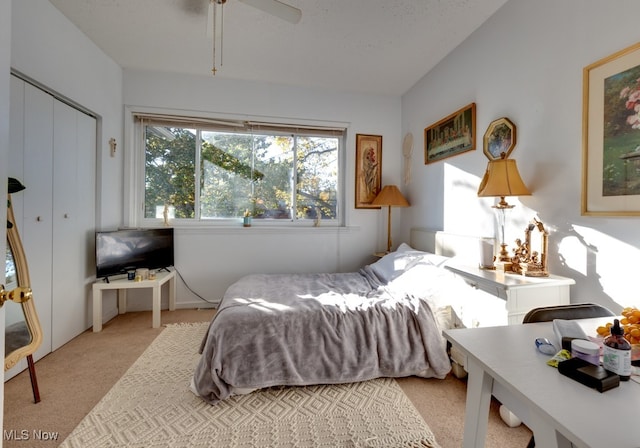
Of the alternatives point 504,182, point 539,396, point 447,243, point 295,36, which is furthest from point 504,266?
point 295,36

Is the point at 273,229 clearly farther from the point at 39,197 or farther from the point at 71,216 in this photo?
the point at 39,197

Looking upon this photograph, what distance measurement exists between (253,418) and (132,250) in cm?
221

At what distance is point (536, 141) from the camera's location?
183 cm

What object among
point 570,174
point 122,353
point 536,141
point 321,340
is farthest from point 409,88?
point 122,353

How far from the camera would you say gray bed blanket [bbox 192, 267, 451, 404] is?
170cm

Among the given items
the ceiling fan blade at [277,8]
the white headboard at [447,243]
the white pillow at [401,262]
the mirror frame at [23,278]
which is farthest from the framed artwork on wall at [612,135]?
the mirror frame at [23,278]

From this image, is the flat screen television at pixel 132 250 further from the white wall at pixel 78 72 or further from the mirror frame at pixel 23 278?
the mirror frame at pixel 23 278

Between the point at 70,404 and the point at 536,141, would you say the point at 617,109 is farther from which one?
the point at 70,404

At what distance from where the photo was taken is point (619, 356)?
76 cm

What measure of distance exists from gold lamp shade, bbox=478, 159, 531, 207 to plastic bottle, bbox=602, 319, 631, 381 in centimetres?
115

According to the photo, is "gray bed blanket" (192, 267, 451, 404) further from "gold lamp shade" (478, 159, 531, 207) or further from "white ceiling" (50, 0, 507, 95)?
"white ceiling" (50, 0, 507, 95)

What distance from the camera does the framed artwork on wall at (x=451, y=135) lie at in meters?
2.42

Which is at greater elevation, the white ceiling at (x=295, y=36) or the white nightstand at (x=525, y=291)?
the white ceiling at (x=295, y=36)

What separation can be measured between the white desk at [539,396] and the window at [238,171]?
9.12 feet
